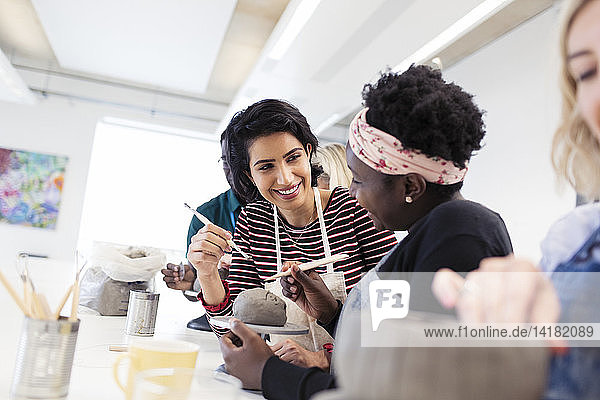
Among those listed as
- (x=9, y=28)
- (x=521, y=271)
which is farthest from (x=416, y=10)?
(x=9, y=28)

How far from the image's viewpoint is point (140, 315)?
128 cm

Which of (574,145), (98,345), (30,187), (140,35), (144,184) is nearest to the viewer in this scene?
(574,145)

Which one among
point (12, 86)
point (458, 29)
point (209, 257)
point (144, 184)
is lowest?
point (209, 257)

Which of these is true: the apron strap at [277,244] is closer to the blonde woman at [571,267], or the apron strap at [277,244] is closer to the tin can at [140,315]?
the tin can at [140,315]

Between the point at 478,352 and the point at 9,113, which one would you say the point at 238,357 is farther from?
the point at 9,113

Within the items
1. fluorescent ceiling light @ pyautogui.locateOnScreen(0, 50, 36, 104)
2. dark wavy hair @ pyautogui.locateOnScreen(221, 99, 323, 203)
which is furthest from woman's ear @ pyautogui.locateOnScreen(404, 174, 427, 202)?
fluorescent ceiling light @ pyautogui.locateOnScreen(0, 50, 36, 104)

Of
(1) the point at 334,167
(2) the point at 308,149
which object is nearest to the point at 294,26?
(1) the point at 334,167

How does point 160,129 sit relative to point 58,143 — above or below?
above

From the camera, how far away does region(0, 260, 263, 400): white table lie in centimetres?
79

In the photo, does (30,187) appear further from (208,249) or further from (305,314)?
(305,314)

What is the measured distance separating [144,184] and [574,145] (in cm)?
678

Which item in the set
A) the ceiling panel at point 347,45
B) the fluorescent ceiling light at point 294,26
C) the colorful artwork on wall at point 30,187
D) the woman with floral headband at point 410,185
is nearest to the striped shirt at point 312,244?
the woman with floral headband at point 410,185

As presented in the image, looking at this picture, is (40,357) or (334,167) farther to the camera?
(334,167)

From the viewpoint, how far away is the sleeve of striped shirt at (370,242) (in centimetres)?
141
